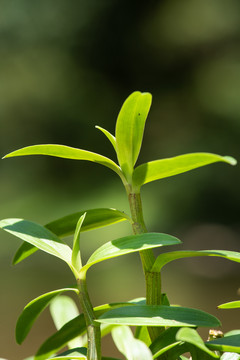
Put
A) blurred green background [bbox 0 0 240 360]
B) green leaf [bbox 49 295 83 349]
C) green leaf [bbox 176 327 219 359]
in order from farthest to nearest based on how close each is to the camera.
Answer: blurred green background [bbox 0 0 240 360]
green leaf [bbox 49 295 83 349]
green leaf [bbox 176 327 219 359]

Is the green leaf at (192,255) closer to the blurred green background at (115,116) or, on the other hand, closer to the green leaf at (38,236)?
the green leaf at (38,236)

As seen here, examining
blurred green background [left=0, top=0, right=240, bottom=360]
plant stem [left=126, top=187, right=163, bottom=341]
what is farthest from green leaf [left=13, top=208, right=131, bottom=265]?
blurred green background [left=0, top=0, right=240, bottom=360]

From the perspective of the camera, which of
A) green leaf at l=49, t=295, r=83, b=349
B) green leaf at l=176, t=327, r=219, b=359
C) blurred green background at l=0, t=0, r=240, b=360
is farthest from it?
blurred green background at l=0, t=0, r=240, b=360

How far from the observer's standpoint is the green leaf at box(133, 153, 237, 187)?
144mm

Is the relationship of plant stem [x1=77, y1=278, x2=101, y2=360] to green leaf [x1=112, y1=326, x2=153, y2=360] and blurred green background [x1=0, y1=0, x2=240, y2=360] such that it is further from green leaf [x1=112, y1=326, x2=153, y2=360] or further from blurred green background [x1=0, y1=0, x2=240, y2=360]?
blurred green background [x1=0, y1=0, x2=240, y2=360]

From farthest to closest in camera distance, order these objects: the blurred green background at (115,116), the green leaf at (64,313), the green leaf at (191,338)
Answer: the blurred green background at (115,116) → the green leaf at (64,313) → the green leaf at (191,338)

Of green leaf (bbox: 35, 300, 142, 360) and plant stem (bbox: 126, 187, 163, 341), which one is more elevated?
plant stem (bbox: 126, 187, 163, 341)

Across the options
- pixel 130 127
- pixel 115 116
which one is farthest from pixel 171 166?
pixel 115 116

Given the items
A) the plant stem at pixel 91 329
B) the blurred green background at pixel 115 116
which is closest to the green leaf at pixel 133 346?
the plant stem at pixel 91 329

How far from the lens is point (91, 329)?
16 centimetres

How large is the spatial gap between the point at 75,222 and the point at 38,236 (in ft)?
0.09

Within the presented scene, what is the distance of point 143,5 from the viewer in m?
2.84

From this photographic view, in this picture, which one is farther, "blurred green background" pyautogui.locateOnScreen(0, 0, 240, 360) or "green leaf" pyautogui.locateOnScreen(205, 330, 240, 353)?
"blurred green background" pyautogui.locateOnScreen(0, 0, 240, 360)

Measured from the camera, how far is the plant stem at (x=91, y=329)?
16cm
